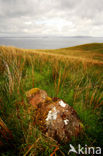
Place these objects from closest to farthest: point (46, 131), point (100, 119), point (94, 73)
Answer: point (46, 131), point (100, 119), point (94, 73)

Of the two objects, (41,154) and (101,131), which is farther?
(101,131)

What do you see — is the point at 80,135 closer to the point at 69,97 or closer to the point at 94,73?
the point at 69,97

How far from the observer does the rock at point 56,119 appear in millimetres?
1167

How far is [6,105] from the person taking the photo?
1291mm

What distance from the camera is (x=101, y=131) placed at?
1.39 m

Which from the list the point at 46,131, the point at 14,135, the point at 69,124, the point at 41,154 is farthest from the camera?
the point at 69,124

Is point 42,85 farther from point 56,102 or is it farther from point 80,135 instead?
point 80,135

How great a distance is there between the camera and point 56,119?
129 cm

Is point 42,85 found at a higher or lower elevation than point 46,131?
higher

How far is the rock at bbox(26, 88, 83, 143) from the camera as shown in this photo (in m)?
1.17

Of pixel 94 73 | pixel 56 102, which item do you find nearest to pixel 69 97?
pixel 56 102

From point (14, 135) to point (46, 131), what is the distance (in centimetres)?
42

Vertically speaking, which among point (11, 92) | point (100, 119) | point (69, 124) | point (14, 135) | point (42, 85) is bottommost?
point (100, 119)

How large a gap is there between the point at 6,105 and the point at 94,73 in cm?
326
